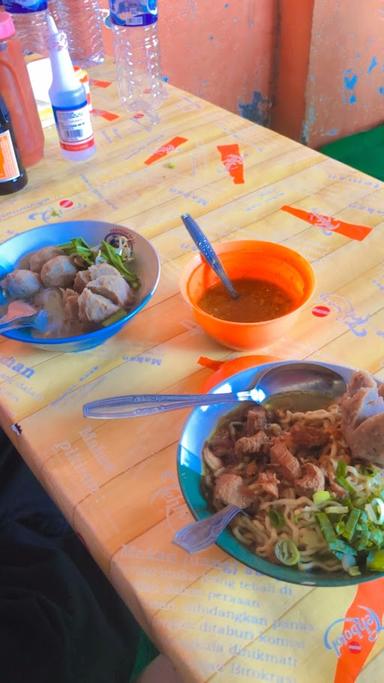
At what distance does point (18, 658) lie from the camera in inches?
32.9

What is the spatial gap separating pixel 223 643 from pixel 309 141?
7.65ft

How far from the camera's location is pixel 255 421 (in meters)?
0.67

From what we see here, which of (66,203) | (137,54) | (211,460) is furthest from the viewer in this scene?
(137,54)

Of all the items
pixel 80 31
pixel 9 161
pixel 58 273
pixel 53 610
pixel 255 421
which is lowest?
pixel 53 610

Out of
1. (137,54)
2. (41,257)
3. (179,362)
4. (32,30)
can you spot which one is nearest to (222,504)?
(179,362)

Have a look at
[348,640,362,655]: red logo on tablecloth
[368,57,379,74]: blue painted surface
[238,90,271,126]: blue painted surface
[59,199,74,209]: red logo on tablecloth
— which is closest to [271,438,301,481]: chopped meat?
[348,640,362,655]: red logo on tablecloth

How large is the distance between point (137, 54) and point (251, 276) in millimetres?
1290

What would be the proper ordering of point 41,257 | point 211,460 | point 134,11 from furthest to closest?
point 134,11 < point 41,257 < point 211,460

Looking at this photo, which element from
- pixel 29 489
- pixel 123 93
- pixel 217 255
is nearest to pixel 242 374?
pixel 217 255

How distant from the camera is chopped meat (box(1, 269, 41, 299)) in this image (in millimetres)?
864

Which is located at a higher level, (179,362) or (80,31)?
(80,31)

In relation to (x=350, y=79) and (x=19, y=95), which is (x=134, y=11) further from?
(x=350, y=79)

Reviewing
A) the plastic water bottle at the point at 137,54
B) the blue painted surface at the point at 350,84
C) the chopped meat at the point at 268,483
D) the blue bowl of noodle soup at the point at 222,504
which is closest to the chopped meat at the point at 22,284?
the blue bowl of noodle soup at the point at 222,504

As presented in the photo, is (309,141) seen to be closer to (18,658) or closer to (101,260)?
(101,260)
